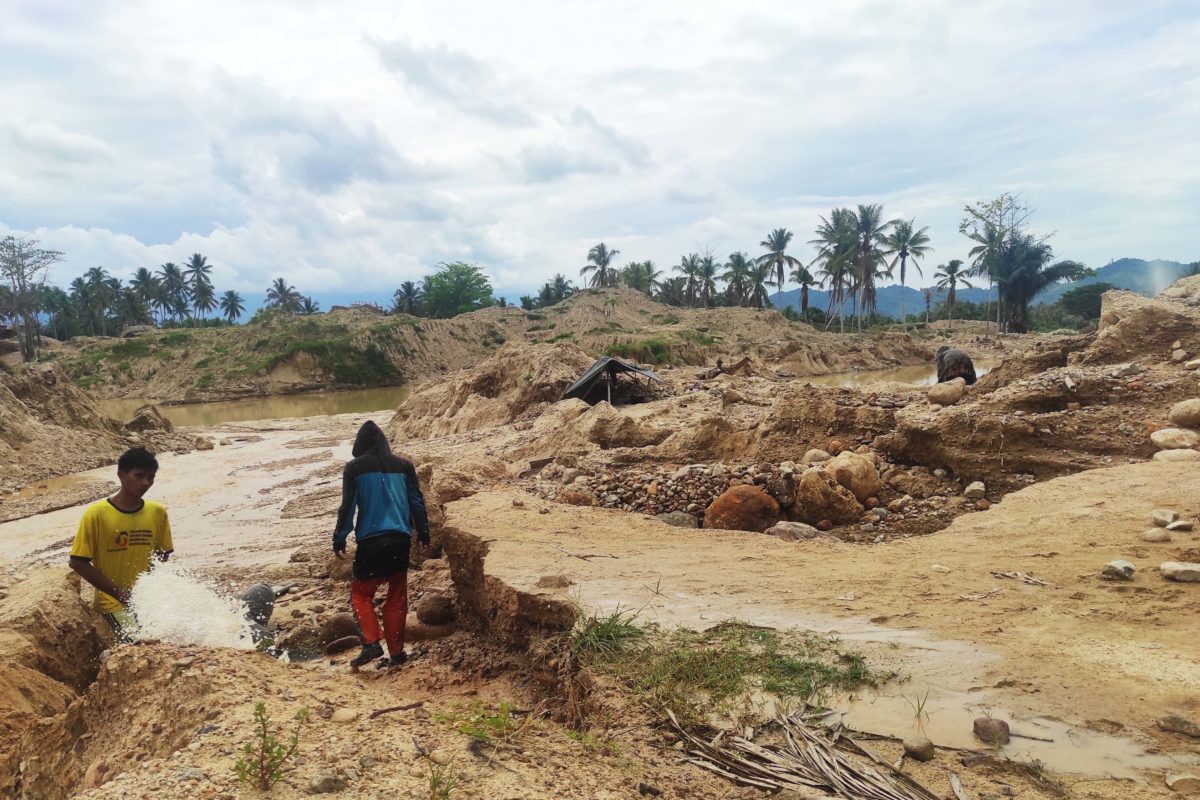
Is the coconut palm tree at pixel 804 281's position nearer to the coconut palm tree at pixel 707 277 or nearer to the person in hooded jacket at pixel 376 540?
the coconut palm tree at pixel 707 277

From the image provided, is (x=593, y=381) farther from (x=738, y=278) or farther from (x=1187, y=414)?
(x=738, y=278)

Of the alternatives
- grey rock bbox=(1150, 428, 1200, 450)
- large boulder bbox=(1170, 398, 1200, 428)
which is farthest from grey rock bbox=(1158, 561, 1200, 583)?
large boulder bbox=(1170, 398, 1200, 428)

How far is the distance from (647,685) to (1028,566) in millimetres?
2898

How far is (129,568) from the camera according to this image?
3.72m

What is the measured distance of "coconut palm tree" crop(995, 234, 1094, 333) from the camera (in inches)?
1608

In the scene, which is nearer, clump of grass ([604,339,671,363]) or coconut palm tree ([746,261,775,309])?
clump of grass ([604,339,671,363])

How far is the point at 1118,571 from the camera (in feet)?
12.6

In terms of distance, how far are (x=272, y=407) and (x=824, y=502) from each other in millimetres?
36393

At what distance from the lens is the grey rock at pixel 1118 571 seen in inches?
150

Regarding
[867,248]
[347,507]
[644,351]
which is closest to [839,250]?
[867,248]

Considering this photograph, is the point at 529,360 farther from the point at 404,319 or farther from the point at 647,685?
the point at 404,319

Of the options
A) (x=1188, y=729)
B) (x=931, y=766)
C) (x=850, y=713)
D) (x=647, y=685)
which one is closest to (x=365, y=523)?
(x=647, y=685)

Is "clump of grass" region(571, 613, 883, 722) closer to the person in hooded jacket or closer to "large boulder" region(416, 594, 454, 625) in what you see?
the person in hooded jacket

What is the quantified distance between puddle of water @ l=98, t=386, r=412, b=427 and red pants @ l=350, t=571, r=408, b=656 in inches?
1160
